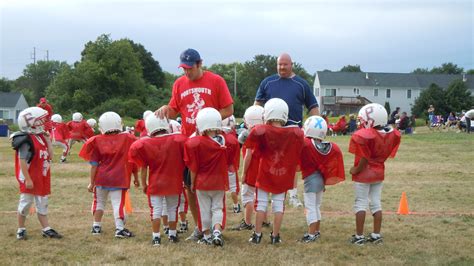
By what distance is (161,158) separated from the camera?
663cm

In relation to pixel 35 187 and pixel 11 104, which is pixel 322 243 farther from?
pixel 11 104

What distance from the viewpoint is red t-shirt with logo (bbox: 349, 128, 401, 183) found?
21.7 feet

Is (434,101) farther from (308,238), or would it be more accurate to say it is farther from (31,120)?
(31,120)

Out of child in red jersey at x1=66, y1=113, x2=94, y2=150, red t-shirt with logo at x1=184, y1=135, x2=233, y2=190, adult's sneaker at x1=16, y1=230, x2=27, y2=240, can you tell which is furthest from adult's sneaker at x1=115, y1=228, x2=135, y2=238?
child in red jersey at x1=66, y1=113, x2=94, y2=150

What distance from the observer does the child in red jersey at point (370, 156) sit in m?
6.64

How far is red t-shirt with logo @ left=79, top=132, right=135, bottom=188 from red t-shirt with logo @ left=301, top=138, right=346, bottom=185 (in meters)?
2.42

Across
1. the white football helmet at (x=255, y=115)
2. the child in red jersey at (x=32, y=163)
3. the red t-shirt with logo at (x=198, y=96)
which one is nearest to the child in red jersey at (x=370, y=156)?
the white football helmet at (x=255, y=115)

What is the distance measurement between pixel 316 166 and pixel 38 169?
145 inches

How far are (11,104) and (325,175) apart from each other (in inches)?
3106

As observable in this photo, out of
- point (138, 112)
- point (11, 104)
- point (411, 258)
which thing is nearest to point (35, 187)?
point (411, 258)

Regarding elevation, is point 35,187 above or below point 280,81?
below

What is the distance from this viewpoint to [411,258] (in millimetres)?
6129

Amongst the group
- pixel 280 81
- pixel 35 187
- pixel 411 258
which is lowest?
pixel 411 258

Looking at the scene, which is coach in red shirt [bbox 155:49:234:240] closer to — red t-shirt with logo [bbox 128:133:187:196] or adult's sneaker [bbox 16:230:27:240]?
red t-shirt with logo [bbox 128:133:187:196]
